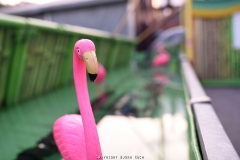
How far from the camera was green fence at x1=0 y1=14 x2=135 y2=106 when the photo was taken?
2873 mm

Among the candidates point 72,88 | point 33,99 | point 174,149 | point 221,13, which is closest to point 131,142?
point 174,149

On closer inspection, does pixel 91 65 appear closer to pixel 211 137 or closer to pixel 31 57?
pixel 211 137

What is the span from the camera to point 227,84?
14.0 ft

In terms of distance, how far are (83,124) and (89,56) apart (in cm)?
29

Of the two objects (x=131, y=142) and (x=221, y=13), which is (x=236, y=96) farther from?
(x=131, y=142)

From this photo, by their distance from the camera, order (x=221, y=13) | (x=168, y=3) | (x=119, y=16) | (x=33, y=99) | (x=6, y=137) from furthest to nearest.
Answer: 1. (x=168, y=3)
2. (x=119, y=16)
3. (x=221, y=13)
4. (x=33, y=99)
5. (x=6, y=137)

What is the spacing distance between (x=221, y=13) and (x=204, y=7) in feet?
0.96

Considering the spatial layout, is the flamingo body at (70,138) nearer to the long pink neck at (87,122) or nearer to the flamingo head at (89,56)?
the long pink neck at (87,122)

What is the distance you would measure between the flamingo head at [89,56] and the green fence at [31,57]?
1.90 m

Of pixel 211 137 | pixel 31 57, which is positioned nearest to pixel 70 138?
pixel 211 137

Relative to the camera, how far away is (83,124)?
3.68ft

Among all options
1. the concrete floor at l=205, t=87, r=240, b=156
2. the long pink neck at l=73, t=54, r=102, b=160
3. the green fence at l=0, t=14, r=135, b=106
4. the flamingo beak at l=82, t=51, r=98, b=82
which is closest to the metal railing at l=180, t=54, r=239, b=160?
the concrete floor at l=205, t=87, r=240, b=156

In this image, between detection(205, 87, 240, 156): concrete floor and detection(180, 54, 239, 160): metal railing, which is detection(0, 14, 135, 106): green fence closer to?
detection(180, 54, 239, 160): metal railing

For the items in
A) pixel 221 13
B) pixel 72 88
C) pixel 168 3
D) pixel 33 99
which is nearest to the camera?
pixel 33 99
